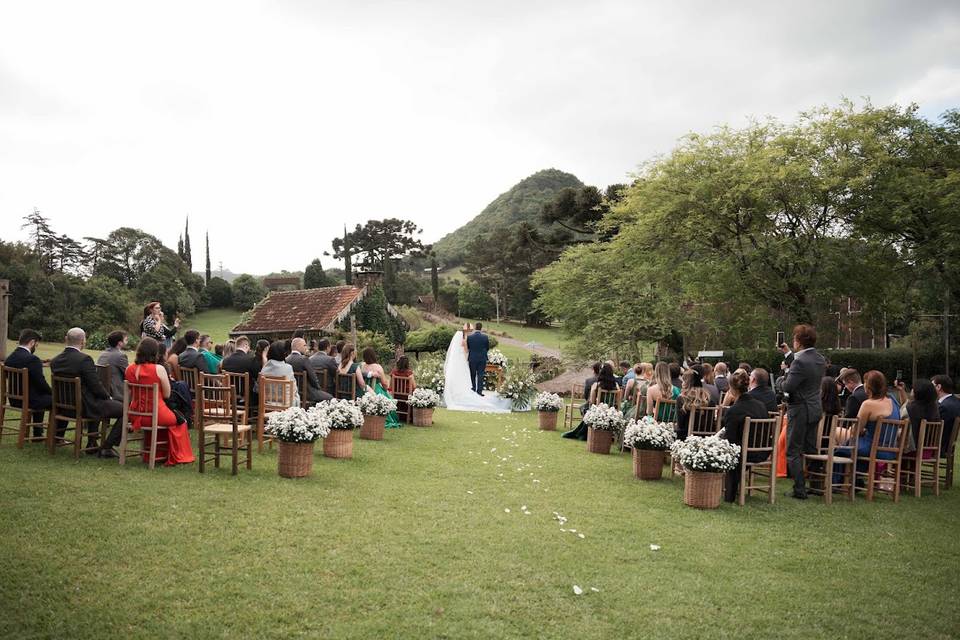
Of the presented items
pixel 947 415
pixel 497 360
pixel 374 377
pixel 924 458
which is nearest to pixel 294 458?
pixel 374 377

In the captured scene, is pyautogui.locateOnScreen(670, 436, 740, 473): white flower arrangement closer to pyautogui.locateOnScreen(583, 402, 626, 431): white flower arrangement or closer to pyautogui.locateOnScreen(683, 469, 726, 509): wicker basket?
pyautogui.locateOnScreen(683, 469, 726, 509): wicker basket

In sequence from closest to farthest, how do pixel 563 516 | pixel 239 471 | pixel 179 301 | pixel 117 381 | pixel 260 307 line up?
pixel 563 516 → pixel 239 471 → pixel 117 381 → pixel 260 307 → pixel 179 301

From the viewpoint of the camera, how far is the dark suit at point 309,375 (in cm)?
1030

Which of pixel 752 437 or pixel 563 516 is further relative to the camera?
pixel 752 437

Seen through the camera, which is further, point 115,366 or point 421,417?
point 421,417

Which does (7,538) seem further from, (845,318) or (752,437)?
(845,318)

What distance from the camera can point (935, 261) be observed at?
19.3 meters

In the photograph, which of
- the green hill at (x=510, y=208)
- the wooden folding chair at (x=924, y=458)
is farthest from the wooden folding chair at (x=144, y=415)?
the green hill at (x=510, y=208)

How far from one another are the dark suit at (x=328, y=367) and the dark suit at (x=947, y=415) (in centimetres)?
974

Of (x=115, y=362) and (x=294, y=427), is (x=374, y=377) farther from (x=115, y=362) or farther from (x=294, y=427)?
(x=294, y=427)

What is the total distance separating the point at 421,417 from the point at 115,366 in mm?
6073

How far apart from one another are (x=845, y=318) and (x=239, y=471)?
23302mm

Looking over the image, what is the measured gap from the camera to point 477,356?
17.7 metres

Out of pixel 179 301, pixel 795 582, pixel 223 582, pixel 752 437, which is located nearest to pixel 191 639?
pixel 223 582
